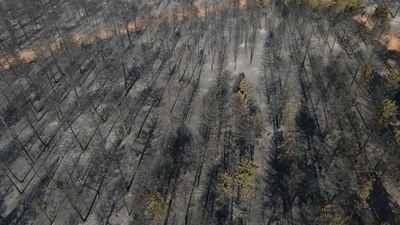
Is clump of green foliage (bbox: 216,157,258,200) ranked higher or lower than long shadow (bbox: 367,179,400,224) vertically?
higher

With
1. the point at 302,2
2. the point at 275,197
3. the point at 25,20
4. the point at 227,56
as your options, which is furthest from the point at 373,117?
the point at 25,20

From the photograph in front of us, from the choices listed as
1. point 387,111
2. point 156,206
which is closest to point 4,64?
point 156,206

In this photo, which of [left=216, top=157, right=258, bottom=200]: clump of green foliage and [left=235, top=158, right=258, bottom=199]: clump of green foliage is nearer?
[left=235, top=158, right=258, bottom=199]: clump of green foliage

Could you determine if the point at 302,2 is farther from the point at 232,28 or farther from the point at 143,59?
the point at 143,59

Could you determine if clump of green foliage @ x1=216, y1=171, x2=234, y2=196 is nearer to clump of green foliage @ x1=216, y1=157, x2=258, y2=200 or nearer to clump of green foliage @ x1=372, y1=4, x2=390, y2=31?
clump of green foliage @ x1=216, y1=157, x2=258, y2=200

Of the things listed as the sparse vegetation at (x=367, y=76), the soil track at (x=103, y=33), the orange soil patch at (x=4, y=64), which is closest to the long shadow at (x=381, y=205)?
the sparse vegetation at (x=367, y=76)

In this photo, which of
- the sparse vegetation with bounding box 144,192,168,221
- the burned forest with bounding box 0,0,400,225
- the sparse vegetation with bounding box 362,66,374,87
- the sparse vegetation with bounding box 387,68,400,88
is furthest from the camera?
the sparse vegetation with bounding box 362,66,374,87

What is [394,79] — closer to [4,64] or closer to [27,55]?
[27,55]

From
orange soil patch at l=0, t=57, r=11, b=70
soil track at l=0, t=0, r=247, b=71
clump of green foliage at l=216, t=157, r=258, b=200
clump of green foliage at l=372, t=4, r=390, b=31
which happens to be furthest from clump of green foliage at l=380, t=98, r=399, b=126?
orange soil patch at l=0, t=57, r=11, b=70
